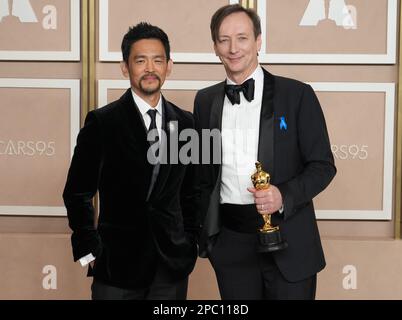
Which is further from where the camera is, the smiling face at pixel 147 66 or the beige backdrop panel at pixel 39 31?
the beige backdrop panel at pixel 39 31

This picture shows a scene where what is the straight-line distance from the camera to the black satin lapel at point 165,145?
6.12 ft

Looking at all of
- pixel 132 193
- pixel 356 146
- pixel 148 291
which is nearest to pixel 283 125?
pixel 132 193

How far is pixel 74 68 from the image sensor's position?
304 centimetres

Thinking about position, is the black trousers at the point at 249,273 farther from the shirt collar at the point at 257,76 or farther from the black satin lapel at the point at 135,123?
the shirt collar at the point at 257,76

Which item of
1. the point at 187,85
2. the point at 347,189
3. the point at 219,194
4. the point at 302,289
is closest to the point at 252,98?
the point at 219,194

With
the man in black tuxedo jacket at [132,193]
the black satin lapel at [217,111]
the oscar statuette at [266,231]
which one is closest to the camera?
the oscar statuette at [266,231]

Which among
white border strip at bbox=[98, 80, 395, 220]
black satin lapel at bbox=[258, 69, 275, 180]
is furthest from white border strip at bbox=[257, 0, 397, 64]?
black satin lapel at bbox=[258, 69, 275, 180]

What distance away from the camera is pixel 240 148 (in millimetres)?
1909

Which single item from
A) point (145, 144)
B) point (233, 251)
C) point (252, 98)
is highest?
point (252, 98)

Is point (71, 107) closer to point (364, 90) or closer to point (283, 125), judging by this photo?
point (283, 125)

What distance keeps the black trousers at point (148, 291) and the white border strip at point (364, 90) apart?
4.43 ft

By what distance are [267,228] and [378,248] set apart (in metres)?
1.41

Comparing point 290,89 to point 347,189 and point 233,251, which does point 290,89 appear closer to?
point 233,251

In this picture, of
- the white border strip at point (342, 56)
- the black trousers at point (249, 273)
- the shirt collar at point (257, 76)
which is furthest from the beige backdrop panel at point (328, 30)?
the black trousers at point (249, 273)
